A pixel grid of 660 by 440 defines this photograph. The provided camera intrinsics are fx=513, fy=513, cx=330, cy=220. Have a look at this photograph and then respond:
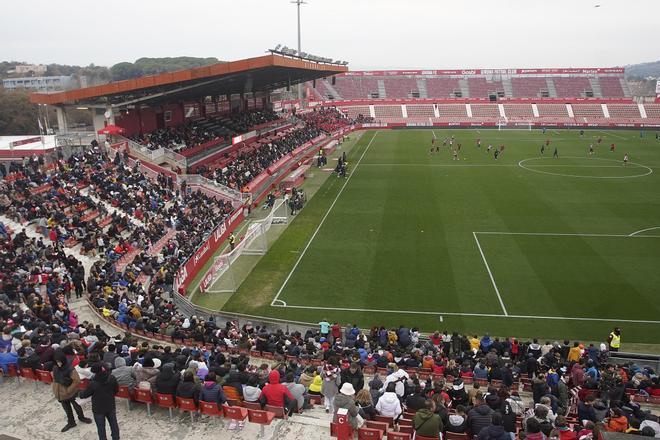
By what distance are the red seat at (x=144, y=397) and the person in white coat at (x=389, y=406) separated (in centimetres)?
455

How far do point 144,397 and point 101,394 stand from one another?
1563mm

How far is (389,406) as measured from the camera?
9.60 m

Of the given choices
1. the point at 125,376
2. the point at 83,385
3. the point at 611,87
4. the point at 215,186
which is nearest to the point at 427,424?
the point at 125,376

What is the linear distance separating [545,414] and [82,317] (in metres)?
14.6

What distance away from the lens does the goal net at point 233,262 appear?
2317cm

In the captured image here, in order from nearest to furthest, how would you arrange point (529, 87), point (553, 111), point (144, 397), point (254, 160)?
point (144, 397), point (254, 160), point (553, 111), point (529, 87)

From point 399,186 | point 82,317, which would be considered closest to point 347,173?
point 399,186

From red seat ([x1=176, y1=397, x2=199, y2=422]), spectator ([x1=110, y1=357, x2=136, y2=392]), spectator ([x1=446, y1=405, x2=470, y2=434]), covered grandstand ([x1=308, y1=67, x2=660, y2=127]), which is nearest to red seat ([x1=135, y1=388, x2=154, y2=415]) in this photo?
spectator ([x1=110, y1=357, x2=136, y2=392])

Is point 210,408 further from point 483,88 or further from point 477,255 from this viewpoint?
point 483,88

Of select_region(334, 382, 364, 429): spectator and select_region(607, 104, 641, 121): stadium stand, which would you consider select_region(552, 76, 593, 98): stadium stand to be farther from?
select_region(334, 382, 364, 429): spectator

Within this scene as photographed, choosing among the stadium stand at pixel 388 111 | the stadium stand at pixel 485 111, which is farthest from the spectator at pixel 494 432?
the stadium stand at pixel 485 111

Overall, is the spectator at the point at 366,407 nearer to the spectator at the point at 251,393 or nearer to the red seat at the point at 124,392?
the spectator at the point at 251,393

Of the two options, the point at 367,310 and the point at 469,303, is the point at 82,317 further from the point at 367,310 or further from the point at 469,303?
the point at 469,303

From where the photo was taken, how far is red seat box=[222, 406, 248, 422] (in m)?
9.68
